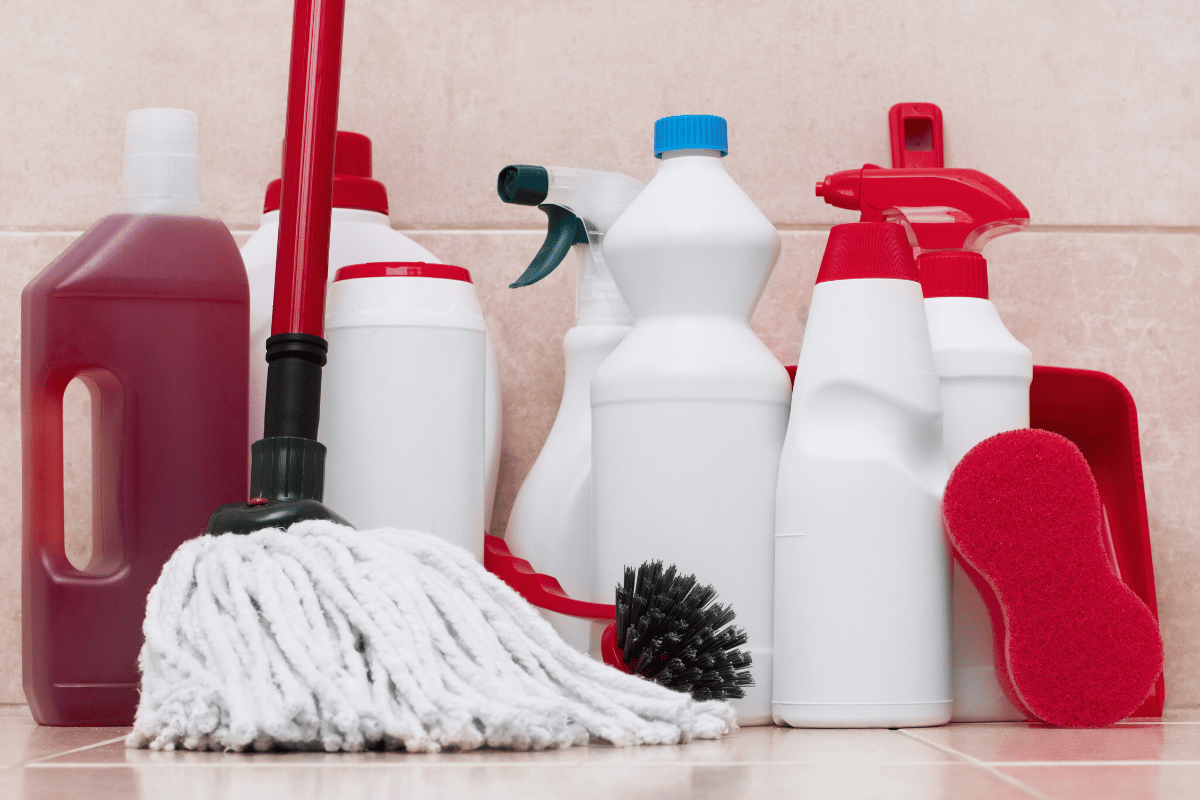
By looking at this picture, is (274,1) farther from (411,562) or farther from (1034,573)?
(1034,573)

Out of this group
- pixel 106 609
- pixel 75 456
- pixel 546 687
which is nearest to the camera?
pixel 546 687

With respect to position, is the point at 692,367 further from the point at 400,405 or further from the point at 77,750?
the point at 77,750

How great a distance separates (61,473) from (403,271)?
0.19m

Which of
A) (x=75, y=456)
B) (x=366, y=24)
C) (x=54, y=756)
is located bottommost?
(x=54, y=756)

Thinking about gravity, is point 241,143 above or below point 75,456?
above

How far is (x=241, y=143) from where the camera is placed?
0.78 meters

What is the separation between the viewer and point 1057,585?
1.73 ft

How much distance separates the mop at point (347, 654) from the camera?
1.34ft

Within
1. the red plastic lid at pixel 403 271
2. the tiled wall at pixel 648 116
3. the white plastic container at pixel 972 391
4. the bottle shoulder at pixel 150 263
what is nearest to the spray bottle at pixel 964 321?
the white plastic container at pixel 972 391

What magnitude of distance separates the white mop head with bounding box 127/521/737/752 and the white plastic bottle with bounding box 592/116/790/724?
10cm

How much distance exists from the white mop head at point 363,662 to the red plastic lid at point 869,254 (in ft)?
0.71

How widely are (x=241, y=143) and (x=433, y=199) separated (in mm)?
128

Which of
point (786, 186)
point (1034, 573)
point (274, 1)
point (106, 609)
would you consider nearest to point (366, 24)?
point (274, 1)

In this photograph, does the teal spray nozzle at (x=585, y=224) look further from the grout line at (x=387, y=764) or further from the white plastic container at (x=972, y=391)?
the grout line at (x=387, y=764)
